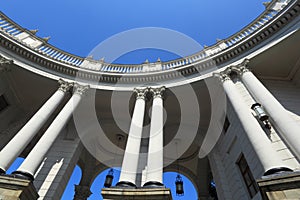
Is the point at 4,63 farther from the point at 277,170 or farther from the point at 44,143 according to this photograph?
the point at 277,170

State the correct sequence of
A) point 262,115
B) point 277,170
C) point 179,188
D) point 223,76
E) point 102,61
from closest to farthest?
point 277,170 < point 262,115 < point 223,76 < point 179,188 < point 102,61

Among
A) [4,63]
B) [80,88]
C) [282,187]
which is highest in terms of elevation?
[80,88]

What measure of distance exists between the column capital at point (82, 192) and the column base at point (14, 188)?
9.93 m

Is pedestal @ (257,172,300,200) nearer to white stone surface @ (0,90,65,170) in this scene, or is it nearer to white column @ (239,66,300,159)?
white column @ (239,66,300,159)

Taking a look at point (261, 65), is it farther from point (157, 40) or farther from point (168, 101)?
point (157, 40)

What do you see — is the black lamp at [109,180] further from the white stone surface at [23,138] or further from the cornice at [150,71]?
the cornice at [150,71]

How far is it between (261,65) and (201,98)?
4.83 meters

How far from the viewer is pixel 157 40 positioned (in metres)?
19.2

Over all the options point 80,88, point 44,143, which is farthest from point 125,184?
point 80,88

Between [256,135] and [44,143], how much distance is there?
10.5 m

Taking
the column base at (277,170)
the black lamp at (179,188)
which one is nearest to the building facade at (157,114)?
the column base at (277,170)

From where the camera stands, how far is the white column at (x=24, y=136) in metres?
9.41

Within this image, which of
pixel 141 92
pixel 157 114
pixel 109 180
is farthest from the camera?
pixel 141 92

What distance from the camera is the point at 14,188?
8.10 meters
